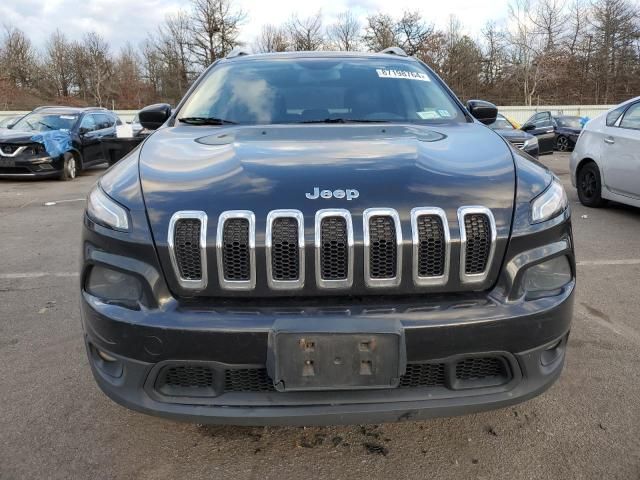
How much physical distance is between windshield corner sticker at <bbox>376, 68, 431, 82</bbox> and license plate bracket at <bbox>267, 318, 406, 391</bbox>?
2.03 metres

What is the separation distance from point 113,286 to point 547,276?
1.59 m

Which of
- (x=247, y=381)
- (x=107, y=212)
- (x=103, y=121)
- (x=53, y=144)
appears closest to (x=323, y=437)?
(x=247, y=381)

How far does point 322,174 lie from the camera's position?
6.22 ft

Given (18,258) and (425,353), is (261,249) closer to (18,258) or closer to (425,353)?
(425,353)

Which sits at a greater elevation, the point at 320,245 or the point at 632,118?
the point at 632,118

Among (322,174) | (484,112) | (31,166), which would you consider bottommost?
(31,166)

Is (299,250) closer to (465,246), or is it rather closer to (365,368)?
(365,368)

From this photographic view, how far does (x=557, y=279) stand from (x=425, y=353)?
624 millimetres

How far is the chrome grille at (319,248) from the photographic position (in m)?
1.72

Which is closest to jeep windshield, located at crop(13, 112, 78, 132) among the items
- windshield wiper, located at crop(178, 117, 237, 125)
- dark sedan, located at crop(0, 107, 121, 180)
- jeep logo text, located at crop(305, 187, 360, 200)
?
dark sedan, located at crop(0, 107, 121, 180)

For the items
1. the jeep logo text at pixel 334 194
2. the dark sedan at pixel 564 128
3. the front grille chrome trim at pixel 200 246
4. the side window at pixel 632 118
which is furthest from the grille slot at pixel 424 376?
the dark sedan at pixel 564 128

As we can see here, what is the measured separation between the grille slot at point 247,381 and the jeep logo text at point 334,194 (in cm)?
63

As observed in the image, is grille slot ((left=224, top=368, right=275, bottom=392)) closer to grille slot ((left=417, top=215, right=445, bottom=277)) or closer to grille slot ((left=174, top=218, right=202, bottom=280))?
grille slot ((left=174, top=218, right=202, bottom=280))

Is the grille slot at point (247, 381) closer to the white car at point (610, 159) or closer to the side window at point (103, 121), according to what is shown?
the white car at point (610, 159)
